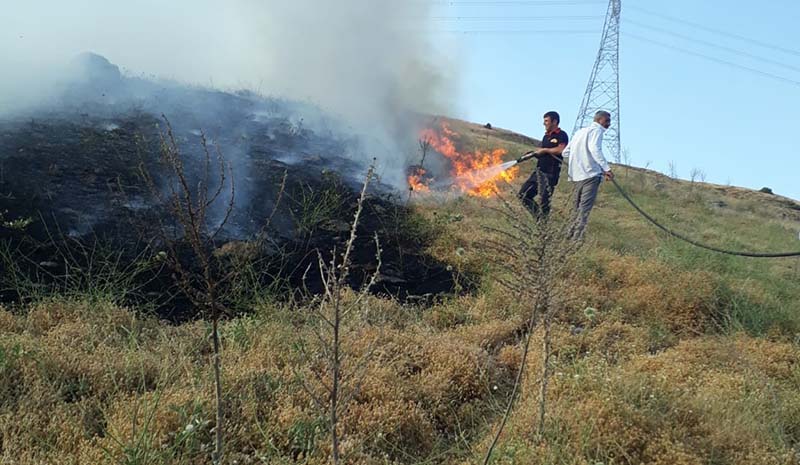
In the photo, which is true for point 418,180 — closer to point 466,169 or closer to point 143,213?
point 466,169

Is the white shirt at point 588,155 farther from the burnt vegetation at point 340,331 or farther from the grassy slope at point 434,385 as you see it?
the grassy slope at point 434,385

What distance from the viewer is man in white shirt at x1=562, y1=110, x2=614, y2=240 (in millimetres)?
6086

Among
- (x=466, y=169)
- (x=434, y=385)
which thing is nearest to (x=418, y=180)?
(x=466, y=169)

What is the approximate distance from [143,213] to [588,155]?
16.8 feet

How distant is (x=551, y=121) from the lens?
7.15 m

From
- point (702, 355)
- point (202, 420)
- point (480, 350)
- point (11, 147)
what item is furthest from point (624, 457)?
point (11, 147)

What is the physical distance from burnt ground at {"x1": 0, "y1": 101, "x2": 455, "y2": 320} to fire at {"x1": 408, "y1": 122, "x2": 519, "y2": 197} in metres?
1.92

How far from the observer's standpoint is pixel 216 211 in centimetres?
591

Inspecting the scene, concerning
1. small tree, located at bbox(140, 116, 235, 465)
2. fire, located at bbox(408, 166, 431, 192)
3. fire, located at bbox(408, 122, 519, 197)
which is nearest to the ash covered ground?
small tree, located at bbox(140, 116, 235, 465)

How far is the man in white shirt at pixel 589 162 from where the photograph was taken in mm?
→ 6086

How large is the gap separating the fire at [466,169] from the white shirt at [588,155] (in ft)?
6.19

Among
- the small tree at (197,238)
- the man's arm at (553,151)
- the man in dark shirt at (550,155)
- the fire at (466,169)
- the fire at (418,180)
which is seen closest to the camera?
the small tree at (197,238)

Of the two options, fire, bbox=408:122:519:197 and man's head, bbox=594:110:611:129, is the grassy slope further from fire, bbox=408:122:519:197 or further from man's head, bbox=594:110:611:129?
fire, bbox=408:122:519:197

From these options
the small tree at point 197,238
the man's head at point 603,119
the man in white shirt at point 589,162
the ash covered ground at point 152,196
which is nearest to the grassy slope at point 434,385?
the small tree at point 197,238
